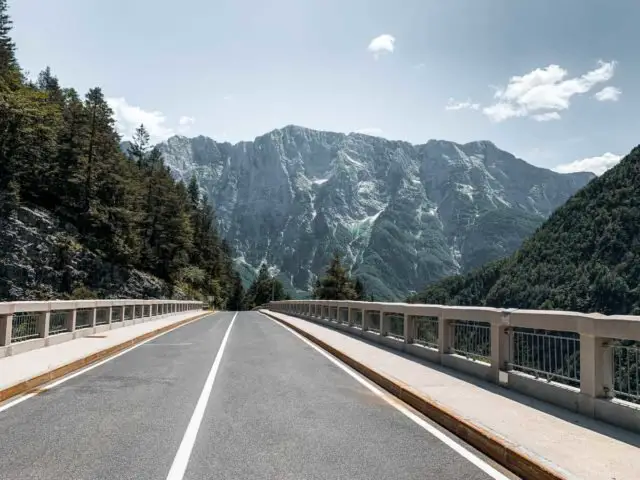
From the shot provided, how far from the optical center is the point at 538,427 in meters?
6.87

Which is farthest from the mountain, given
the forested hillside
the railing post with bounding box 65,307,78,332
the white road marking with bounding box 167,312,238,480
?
the white road marking with bounding box 167,312,238,480

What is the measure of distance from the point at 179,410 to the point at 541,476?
17.4 ft

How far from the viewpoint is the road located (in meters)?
5.57

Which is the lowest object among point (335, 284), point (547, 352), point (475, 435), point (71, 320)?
point (475, 435)

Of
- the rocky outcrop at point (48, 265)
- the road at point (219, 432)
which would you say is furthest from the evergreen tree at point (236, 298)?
the road at point (219, 432)

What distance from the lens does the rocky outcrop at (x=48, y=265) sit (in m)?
49.2

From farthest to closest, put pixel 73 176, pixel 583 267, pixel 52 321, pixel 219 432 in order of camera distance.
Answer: pixel 583 267 → pixel 73 176 → pixel 52 321 → pixel 219 432

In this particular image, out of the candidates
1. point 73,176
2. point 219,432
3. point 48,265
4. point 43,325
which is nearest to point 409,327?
point 219,432

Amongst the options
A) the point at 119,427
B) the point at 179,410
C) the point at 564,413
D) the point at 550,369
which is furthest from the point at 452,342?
the point at 119,427

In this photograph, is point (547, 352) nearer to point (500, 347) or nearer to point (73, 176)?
point (500, 347)

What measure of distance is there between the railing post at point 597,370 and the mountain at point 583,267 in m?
138

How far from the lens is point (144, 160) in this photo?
110875mm

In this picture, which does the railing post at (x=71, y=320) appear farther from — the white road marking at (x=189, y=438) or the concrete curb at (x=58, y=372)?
the white road marking at (x=189, y=438)

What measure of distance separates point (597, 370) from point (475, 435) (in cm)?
197
